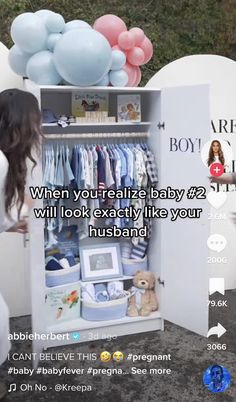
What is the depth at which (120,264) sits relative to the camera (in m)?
2.96

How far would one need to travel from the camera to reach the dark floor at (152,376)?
6.84ft

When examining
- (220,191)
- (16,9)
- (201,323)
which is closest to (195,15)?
(16,9)

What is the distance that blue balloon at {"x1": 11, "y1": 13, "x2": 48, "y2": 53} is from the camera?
240 cm

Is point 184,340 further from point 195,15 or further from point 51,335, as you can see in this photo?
point 195,15

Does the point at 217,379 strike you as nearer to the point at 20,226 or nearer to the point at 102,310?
the point at 102,310

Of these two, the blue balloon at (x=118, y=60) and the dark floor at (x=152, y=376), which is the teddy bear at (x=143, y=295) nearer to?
the dark floor at (x=152, y=376)

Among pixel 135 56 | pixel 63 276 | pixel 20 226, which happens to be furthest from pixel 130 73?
pixel 20 226

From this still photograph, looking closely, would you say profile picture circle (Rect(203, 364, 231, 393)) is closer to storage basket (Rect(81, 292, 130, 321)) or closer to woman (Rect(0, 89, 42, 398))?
storage basket (Rect(81, 292, 130, 321))

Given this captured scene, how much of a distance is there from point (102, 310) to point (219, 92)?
1.71 meters

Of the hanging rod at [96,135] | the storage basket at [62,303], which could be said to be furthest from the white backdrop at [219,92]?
the storage basket at [62,303]

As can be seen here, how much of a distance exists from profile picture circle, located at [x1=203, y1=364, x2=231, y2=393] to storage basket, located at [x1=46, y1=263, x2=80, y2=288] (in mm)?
1027

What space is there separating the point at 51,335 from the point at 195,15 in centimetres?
553

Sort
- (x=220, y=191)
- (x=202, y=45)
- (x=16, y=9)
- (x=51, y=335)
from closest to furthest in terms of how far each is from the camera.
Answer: (x=51, y=335)
(x=220, y=191)
(x=16, y=9)
(x=202, y=45)

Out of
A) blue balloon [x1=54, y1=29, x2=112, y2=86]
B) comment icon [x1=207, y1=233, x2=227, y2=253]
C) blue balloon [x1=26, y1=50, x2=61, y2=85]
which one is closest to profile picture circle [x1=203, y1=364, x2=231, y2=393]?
comment icon [x1=207, y1=233, x2=227, y2=253]
